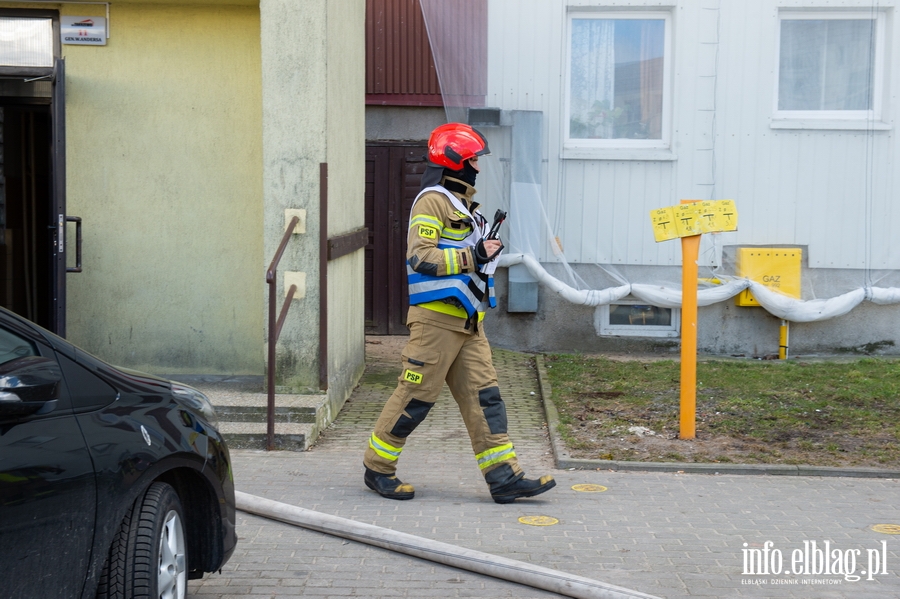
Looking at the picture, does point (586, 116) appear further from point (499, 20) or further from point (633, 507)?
point (633, 507)

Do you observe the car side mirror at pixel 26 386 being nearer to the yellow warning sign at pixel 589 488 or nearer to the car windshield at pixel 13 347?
the car windshield at pixel 13 347

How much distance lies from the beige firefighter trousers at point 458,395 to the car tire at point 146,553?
2.04 m

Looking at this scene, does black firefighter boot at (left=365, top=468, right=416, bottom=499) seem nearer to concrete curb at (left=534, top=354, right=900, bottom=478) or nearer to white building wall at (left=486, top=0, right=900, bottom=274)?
concrete curb at (left=534, top=354, right=900, bottom=478)

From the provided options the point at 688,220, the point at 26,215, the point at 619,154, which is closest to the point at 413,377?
the point at 688,220

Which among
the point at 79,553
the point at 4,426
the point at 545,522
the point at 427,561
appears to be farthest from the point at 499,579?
the point at 4,426

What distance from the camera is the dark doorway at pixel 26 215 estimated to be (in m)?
10.7

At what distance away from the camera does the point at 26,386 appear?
3.04 m

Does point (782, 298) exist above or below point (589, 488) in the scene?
above

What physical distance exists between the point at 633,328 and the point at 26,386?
28.6 feet

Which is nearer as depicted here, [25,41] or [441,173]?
[441,173]

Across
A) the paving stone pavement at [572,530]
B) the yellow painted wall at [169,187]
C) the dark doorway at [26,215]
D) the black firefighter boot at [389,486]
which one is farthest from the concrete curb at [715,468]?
the dark doorway at [26,215]

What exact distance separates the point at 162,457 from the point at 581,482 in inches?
127

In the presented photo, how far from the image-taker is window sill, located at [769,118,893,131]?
10.6m

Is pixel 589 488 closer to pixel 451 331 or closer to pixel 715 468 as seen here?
pixel 715 468
